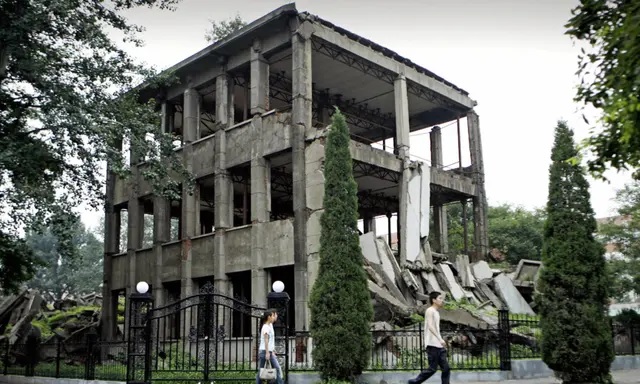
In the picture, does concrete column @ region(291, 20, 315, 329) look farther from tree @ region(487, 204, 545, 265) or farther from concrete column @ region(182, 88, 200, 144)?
tree @ region(487, 204, 545, 265)

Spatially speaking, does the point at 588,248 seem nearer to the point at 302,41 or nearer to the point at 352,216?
the point at 352,216

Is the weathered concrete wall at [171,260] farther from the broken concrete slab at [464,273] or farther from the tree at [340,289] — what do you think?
the tree at [340,289]

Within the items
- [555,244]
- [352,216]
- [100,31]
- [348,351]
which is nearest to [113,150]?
[100,31]

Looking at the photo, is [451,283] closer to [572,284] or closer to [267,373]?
[572,284]

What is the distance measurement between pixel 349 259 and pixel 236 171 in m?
12.6

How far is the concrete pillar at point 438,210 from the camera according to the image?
32.9 meters

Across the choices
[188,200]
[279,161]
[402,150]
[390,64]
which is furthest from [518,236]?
[188,200]

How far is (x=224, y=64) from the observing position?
88.6ft

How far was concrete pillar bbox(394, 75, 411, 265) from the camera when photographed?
25.2 meters

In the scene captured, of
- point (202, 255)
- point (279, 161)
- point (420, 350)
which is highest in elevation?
point (279, 161)

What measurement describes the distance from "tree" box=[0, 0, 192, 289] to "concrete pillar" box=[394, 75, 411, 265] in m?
8.71

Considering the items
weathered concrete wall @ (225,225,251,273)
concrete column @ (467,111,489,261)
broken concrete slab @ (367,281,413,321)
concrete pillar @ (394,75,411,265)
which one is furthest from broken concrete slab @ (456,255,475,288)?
weathered concrete wall @ (225,225,251,273)

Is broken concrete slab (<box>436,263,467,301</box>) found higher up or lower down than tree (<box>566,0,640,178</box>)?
lower down

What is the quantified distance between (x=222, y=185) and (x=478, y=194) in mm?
12499
